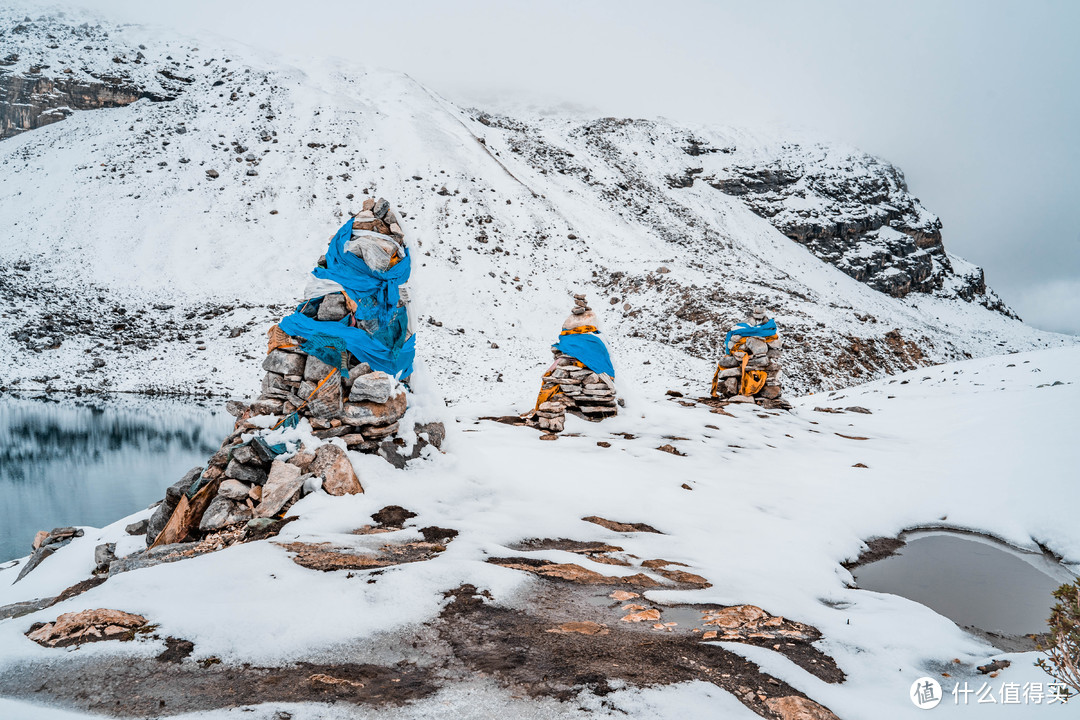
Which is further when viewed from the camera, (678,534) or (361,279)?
(361,279)

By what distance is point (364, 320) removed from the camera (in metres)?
6.96

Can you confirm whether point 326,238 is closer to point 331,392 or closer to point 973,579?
point 331,392

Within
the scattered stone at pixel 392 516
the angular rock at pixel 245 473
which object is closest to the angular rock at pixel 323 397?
the angular rock at pixel 245 473

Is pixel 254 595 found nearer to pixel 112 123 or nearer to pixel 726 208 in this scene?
pixel 112 123

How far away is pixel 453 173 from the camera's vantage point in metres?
38.4

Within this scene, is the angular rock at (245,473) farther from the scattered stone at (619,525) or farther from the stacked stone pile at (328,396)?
the scattered stone at (619,525)

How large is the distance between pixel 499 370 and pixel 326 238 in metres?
17.3

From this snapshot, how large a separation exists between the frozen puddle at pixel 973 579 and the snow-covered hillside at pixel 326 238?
8.51 metres

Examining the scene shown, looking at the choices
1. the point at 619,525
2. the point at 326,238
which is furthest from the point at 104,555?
the point at 326,238

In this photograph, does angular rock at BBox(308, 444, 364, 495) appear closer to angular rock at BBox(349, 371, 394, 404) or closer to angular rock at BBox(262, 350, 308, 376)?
angular rock at BBox(349, 371, 394, 404)

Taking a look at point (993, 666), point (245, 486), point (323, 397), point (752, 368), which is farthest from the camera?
point (752, 368)

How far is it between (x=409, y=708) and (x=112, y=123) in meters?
52.2

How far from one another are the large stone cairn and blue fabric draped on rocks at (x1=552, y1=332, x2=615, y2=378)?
17.0 ft

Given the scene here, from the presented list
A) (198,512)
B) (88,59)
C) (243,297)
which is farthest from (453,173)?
(198,512)
